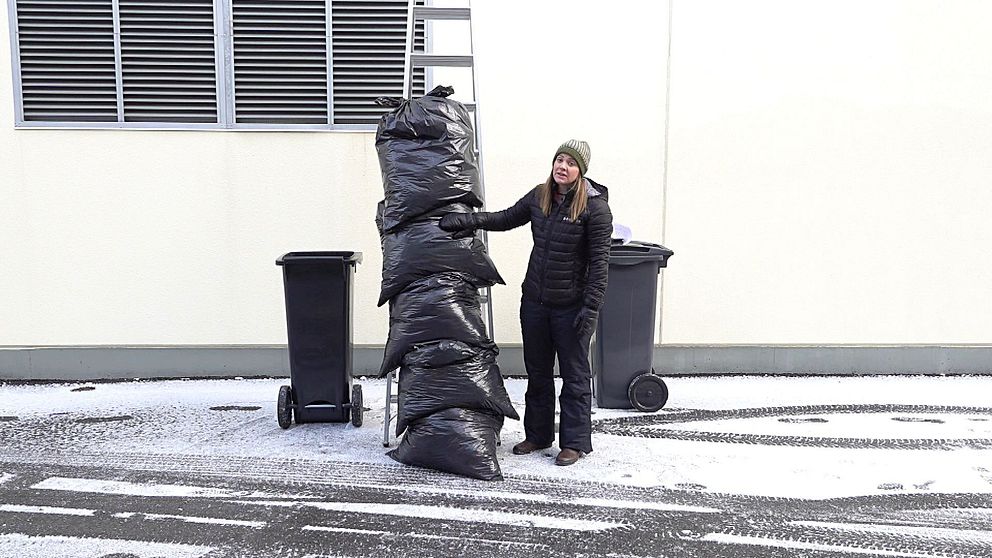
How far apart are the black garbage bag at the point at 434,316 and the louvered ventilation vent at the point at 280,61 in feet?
7.38

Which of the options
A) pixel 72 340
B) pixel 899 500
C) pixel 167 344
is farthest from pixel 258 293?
pixel 899 500

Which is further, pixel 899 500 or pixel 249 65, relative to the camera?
pixel 249 65

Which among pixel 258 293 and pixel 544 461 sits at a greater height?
pixel 258 293

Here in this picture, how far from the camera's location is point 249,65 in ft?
18.9

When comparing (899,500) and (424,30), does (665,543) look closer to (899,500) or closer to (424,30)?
(899,500)

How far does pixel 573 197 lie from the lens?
4.06 metres

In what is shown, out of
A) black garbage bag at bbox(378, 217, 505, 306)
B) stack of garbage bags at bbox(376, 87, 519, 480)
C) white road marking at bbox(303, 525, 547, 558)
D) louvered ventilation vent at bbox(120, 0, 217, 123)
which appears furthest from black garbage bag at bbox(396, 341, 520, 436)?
louvered ventilation vent at bbox(120, 0, 217, 123)

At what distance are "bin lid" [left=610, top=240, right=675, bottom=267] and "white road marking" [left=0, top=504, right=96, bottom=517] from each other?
3276mm

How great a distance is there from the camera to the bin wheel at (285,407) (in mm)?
4684

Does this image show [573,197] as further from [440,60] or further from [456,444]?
[456,444]

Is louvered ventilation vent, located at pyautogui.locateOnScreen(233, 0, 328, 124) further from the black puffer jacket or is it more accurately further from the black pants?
the black pants

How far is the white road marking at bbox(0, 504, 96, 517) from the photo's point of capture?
3.56m

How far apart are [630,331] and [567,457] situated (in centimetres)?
123

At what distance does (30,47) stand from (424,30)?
9.52ft
